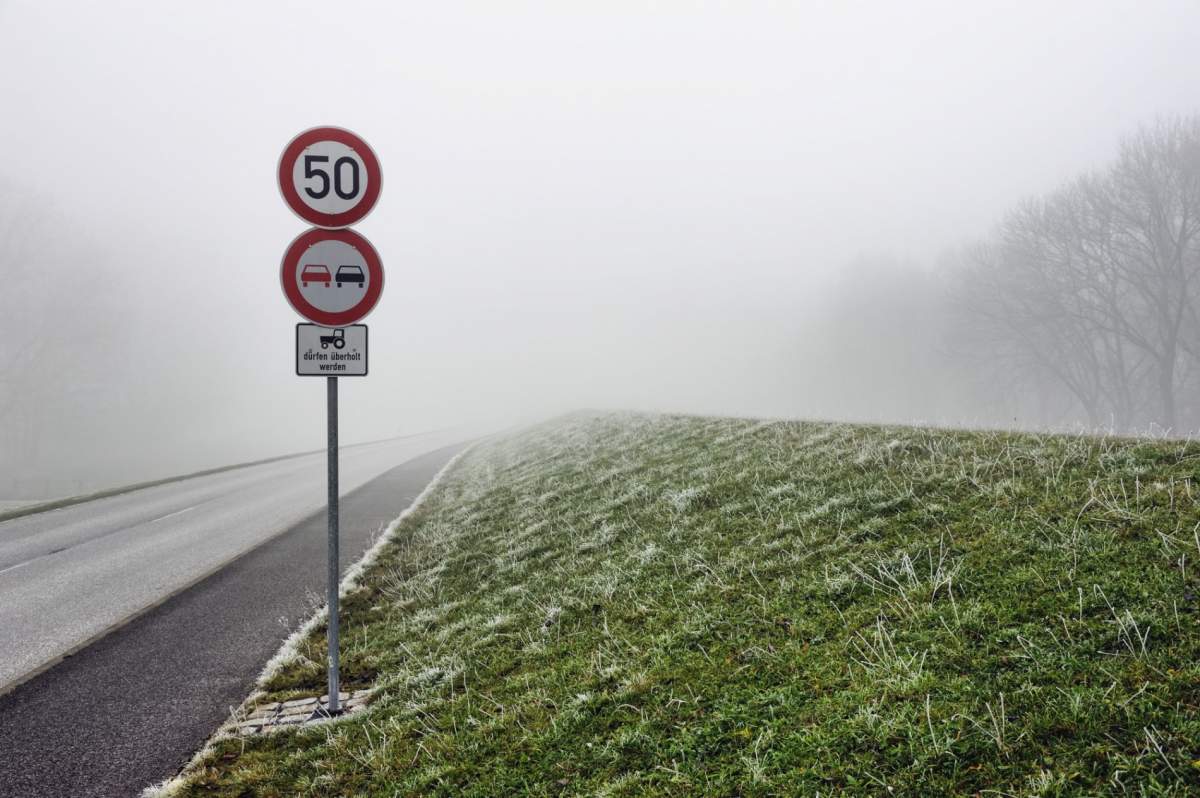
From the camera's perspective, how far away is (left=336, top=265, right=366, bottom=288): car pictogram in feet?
15.1

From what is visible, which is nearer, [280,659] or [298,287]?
[298,287]

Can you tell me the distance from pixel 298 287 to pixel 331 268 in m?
0.29

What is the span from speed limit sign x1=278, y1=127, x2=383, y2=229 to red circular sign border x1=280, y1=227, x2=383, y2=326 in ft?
0.38

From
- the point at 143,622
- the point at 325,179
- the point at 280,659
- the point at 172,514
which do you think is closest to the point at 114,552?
the point at 172,514

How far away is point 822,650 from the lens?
334 cm

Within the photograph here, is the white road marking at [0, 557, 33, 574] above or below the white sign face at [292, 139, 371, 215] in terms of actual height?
below

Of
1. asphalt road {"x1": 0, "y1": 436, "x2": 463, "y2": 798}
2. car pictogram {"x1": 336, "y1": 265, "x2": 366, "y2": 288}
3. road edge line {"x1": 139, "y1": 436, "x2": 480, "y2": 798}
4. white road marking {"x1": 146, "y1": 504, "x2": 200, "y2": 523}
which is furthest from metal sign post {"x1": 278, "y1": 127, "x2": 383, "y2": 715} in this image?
white road marking {"x1": 146, "y1": 504, "x2": 200, "y2": 523}

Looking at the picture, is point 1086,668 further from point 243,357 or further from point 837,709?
point 243,357

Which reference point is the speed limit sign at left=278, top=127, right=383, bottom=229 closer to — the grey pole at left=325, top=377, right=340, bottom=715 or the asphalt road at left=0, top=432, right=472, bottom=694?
the grey pole at left=325, top=377, right=340, bottom=715

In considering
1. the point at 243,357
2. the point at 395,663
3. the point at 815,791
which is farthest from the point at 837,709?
the point at 243,357

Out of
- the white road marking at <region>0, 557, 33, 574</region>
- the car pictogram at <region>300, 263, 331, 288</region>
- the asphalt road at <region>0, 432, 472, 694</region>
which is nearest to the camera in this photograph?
the car pictogram at <region>300, 263, 331, 288</region>

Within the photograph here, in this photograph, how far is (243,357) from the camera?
226ft

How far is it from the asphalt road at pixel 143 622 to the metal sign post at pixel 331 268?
1.47 m

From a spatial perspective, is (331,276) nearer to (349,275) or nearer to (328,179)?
(349,275)
